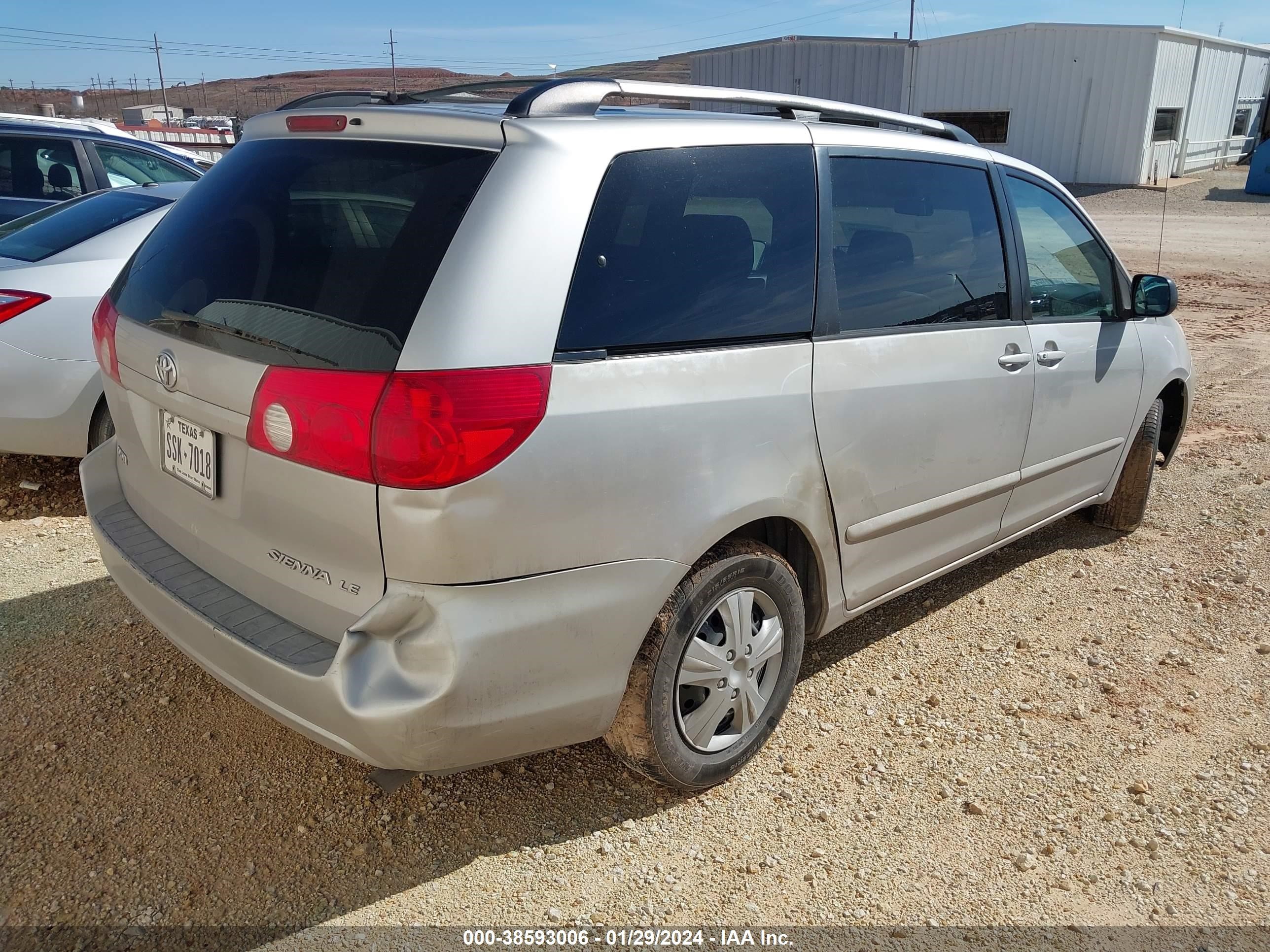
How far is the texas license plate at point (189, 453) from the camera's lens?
2432mm

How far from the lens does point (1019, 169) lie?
12.6ft

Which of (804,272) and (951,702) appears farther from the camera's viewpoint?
(951,702)

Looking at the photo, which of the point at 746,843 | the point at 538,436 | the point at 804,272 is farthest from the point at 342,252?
the point at 746,843

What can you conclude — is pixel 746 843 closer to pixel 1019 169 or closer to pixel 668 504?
pixel 668 504

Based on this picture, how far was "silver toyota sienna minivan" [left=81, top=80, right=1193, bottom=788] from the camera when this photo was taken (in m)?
2.12

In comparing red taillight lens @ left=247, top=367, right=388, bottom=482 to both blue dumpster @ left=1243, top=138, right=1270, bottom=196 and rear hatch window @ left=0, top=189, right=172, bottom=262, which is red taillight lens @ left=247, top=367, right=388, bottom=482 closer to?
rear hatch window @ left=0, top=189, right=172, bottom=262

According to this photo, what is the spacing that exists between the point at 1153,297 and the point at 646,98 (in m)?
2.58

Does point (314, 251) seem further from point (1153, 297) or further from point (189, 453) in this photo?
point (1153, 297)

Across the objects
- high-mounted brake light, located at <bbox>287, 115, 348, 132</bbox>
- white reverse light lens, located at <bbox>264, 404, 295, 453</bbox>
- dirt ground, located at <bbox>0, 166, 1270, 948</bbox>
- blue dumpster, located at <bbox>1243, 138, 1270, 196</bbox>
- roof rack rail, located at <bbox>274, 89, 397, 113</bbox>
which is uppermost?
roof rack rail, located at <bbox>274, 89, 397, 113</bbox>

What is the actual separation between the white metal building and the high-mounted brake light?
29.0 metres

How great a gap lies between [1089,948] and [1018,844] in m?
0.36

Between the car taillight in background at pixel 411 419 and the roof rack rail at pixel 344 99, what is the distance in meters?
0.97

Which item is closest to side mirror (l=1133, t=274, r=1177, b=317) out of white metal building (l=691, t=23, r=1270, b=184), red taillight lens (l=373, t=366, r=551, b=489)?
red taillight lens (l=373, t=366, r=551, b=489)

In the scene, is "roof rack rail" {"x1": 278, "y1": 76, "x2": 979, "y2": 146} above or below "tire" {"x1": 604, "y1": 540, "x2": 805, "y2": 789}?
above
